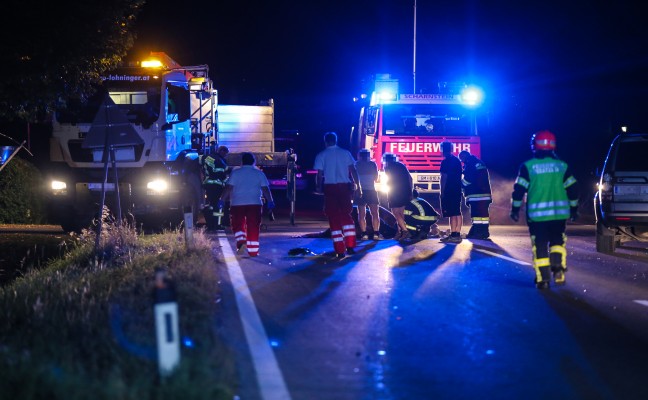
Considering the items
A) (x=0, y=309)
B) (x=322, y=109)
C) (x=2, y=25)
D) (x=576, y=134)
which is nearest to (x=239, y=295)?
(x=0, y=309)

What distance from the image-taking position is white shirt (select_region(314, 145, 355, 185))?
1190 cm

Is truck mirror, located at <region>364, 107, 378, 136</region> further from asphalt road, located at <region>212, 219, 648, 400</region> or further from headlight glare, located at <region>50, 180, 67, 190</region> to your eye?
asphalt road, located at <region>212, 219, 648, 400</region>

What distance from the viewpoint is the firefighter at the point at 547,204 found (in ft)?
29.3

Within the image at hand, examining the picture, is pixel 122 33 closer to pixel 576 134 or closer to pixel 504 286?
pixel 504 286

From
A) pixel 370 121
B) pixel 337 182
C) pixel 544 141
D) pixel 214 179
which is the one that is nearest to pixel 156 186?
pixel 214 179

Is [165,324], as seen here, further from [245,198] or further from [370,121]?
[370,121]

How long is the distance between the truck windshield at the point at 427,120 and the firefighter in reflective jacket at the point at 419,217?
14.8 ft

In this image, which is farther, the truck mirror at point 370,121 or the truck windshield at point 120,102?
the truck mirror at point 370,121

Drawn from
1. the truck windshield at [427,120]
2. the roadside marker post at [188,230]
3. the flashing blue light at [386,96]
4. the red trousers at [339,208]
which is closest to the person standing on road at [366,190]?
the red trousers at [339,208]

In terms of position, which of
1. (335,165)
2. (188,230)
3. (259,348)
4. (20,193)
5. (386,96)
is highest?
(386,96)

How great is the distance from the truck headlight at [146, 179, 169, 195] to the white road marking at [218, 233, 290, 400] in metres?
6.98

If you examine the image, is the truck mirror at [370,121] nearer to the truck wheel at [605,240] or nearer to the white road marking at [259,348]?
the truck wheel at [605,240]

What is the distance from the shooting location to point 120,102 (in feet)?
53.8

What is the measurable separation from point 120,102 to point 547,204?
10369mm
